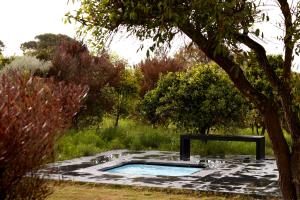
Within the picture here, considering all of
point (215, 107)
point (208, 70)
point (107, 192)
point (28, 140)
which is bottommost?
point (107, 192)

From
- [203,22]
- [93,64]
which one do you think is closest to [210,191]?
[203,22]

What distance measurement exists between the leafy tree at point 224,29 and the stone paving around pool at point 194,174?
2203 mm

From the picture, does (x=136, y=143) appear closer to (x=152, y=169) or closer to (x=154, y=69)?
(x=152, y=169)

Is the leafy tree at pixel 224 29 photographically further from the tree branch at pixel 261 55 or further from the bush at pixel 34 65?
the bush at pixel 34 65

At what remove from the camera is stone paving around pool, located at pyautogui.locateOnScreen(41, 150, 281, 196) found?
28.8 ft

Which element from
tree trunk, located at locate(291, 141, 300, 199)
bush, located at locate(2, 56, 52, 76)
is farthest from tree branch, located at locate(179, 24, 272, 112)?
bush, located at locate(2, 56, 52, 76)

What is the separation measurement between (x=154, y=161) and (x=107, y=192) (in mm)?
3718

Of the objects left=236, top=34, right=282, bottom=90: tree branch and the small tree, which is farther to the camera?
the small tree

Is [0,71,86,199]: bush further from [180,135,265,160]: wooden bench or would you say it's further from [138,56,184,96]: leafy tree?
[138,56,184,96]: leafy tree

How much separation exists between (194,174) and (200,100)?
4.19 metres

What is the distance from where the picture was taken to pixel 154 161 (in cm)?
1194

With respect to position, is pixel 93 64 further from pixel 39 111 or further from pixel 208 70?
pixel 39 111

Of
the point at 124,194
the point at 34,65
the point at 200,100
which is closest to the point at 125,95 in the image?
the point at 34,65

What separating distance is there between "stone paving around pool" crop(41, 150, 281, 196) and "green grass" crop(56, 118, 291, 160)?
0.67 m
